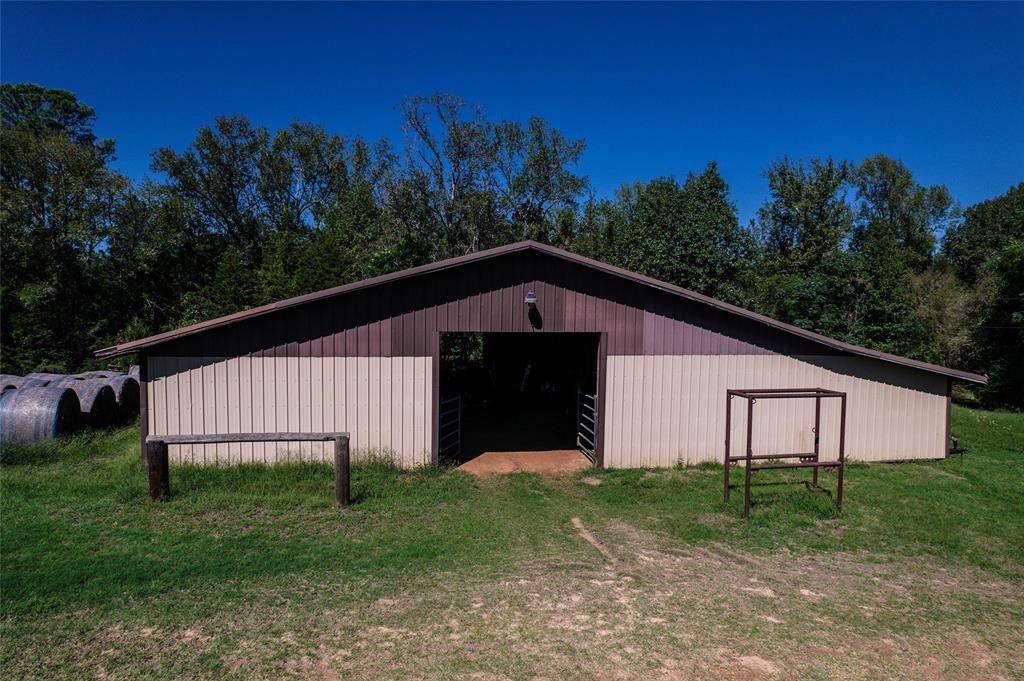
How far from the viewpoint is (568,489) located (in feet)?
28.4

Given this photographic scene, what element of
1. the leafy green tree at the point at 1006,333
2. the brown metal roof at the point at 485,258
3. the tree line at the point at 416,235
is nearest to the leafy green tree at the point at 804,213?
the tree line at the point at 416,235

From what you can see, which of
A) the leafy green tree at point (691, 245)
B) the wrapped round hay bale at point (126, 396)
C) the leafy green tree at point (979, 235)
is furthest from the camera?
the leafy green tree at point (979, 235)

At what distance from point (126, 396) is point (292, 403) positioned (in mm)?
7075

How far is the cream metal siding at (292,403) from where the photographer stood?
8734 mm

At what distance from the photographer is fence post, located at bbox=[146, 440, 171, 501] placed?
7.25 m

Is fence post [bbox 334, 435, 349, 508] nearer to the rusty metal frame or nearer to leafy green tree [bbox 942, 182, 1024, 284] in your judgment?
the rusty metal frame

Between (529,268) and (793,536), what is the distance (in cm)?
569

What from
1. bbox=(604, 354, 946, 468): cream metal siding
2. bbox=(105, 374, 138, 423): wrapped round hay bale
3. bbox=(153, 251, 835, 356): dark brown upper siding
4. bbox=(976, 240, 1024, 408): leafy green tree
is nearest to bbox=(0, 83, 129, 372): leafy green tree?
bbox=(105, 374, 138, 423): wrapped round hay bale

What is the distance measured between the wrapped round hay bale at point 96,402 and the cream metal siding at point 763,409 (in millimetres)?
10580

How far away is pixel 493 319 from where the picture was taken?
9594mm

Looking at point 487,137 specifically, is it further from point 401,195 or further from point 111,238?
point 111,238

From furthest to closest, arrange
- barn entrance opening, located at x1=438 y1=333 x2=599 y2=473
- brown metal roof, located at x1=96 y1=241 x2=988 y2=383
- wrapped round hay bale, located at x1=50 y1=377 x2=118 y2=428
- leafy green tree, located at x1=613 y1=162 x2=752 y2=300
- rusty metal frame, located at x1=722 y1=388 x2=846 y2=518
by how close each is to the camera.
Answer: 1. leafy green tree, located at x1=613 y1=162 x2=752 y2=300
2. wrapped round hay bale, located at x1=50 y1=377 x2=118 y2=428
3. barn entrance opening, located at x1=438 y1=333 x2=599 y2=473
4. brown metal roof, located at x1=96 y1=241 x2=988 y2=383
5. rusty metal frame, located at x1=722 y1=388 x2=846 y2=518

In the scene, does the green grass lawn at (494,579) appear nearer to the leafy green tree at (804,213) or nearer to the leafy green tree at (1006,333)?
the leafy green tree at (1006,333)

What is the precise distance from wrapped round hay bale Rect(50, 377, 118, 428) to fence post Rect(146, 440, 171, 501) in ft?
18.2
